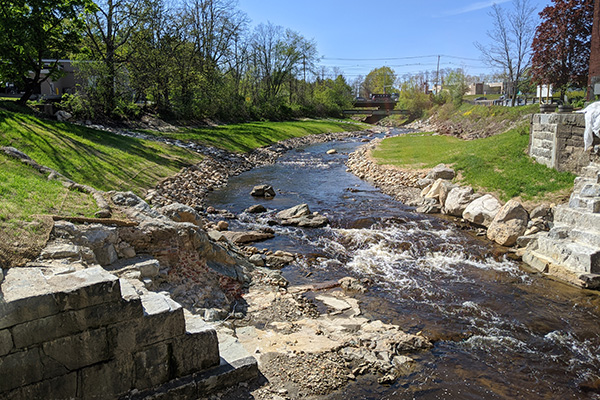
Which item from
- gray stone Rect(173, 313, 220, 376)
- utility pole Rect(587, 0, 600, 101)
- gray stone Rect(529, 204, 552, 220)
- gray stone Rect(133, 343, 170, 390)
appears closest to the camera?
gray stone Rect(133, 343, 170, 390)

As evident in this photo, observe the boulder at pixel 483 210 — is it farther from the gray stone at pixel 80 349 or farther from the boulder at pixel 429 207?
the gray stone at pixel 80 349

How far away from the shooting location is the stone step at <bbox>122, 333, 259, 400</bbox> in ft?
18.4

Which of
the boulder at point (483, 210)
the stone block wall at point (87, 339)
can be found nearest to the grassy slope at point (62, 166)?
the stone block wall at point (87, 339)

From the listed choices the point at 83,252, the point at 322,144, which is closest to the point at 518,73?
the point at 322,144

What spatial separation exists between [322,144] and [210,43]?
563 inches

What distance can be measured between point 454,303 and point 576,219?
549 centimetres

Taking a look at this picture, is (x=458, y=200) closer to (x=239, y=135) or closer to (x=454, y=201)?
(x=454, y=201)

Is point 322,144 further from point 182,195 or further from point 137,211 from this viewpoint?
point 137,211

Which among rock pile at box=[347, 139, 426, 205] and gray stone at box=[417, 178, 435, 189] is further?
gray stone at box=[417, 178, 435, 189]

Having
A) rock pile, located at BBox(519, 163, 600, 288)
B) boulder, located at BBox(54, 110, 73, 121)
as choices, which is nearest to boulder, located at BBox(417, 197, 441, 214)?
rock pile, located at BBox(519, 163, 600, 288)

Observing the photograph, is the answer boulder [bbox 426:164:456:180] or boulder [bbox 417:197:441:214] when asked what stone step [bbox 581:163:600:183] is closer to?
boulder [bbox 417:197:441:214]

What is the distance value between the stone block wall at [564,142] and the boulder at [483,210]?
257 cm

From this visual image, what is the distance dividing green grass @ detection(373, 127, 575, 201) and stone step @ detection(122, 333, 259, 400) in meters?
12.5

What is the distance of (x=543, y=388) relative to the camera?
662 centimetres
